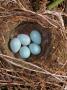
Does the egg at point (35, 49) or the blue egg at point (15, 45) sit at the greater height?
the blue egg at point (15, 45)

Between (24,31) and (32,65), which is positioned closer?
(32,65)

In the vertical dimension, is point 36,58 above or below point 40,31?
below

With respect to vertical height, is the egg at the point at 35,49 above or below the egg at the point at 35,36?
below

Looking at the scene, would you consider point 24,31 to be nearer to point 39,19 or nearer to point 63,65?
point 39,19

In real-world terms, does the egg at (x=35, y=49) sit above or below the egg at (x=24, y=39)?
below

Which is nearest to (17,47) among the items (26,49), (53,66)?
(26,49)

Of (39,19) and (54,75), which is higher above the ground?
(39,19)
